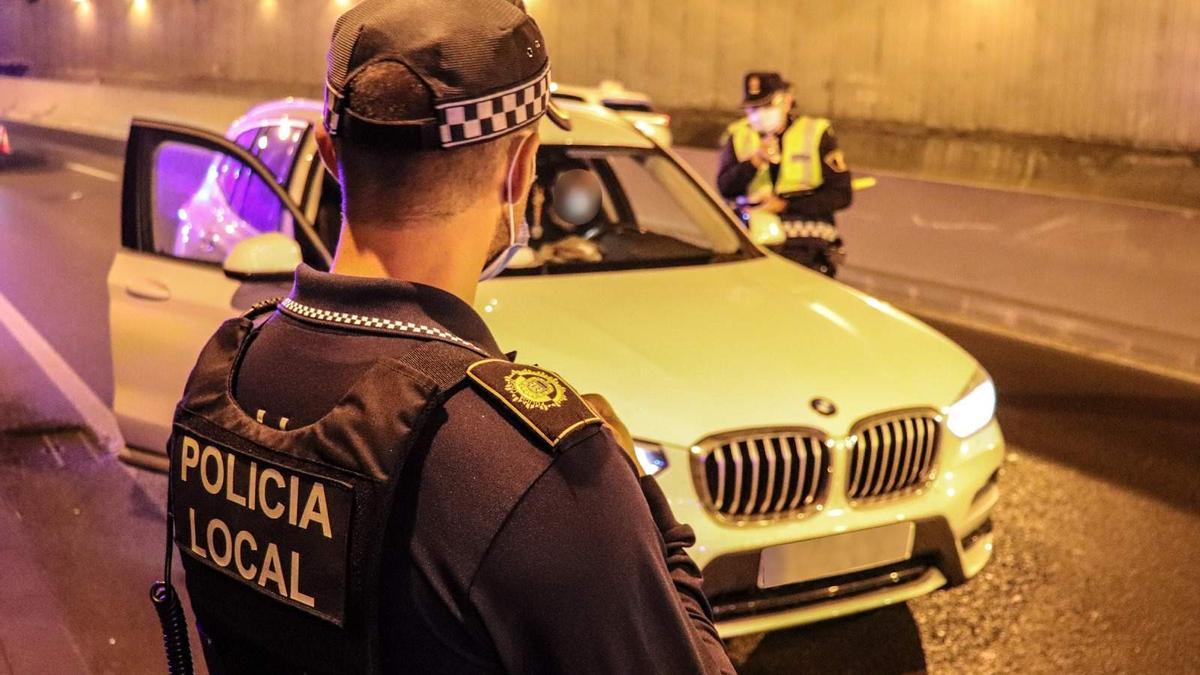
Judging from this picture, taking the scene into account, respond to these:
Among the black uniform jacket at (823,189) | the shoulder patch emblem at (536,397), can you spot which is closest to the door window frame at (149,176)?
the black uniform jacket at (823,189)

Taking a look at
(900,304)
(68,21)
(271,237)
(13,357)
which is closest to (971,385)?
(271,237)

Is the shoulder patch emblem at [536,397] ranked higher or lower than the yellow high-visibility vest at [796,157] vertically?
higher

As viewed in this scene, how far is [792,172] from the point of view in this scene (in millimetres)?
7262

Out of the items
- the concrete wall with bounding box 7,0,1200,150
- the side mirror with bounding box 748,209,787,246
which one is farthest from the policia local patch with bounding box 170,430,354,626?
the concrete wall with bounding box 7,0,1200,150

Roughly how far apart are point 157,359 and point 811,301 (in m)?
2.37

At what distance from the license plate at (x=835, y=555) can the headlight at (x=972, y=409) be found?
41cm

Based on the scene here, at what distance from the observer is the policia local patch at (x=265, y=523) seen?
1.31 m

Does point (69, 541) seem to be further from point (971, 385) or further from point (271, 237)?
point (971, 385)

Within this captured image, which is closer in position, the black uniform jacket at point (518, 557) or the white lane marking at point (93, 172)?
the black uniform jacket at point (518, 557)

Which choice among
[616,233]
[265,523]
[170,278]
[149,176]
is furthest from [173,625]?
[616,233]

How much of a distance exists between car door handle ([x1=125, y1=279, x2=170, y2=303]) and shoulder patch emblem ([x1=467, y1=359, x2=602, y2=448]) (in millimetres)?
3778

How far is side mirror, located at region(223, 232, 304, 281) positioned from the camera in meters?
4.31

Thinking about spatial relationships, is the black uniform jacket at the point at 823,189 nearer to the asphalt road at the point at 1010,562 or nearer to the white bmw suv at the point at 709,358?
the asphalt road at the point at 1010,562

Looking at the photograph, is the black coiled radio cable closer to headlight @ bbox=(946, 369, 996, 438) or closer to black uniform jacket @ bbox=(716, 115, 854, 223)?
headlight @ bbox=(946, 369, 996, 438)
